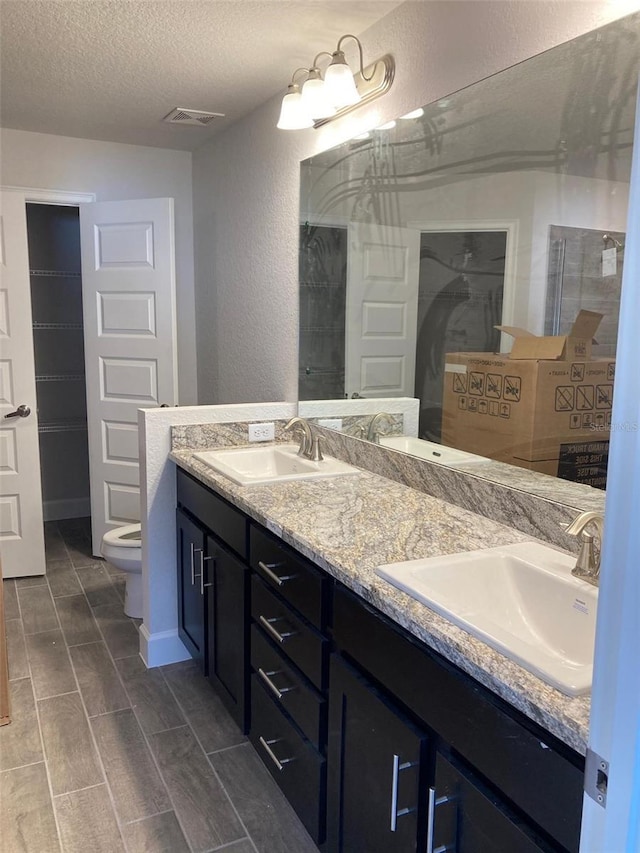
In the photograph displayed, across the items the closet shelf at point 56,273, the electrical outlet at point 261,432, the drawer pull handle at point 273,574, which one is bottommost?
→ the drawer pull handle at point 273,574

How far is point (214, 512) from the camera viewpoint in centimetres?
227

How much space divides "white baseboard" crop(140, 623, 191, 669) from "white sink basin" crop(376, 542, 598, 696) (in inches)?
64.5

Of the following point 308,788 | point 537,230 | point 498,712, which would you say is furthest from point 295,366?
point 498,712

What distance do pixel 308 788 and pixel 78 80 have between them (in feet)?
9.40

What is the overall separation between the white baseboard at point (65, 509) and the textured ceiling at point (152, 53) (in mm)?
2465

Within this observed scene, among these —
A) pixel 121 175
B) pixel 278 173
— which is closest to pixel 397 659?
pixel 278 173

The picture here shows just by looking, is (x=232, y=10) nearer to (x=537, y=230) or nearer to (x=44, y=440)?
(x=537, y=230)

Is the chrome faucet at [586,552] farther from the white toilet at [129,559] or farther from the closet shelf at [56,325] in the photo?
the closet shelf at [56,325]

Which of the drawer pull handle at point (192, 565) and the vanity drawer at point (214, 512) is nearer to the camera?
the vanity drawer at point (214, 512)

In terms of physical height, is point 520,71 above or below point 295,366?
above

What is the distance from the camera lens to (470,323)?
75.7 inches

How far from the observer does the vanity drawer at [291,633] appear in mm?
1590

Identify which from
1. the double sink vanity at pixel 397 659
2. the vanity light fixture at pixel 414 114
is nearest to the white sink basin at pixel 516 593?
the double sink vanity at pixel 397 659

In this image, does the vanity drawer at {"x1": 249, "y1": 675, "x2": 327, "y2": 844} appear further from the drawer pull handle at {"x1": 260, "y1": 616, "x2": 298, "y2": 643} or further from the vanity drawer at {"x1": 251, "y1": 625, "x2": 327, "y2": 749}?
the drawer pull handle at {"x1": 260, "y1": 616, "x2": 298, "y2": 643}
